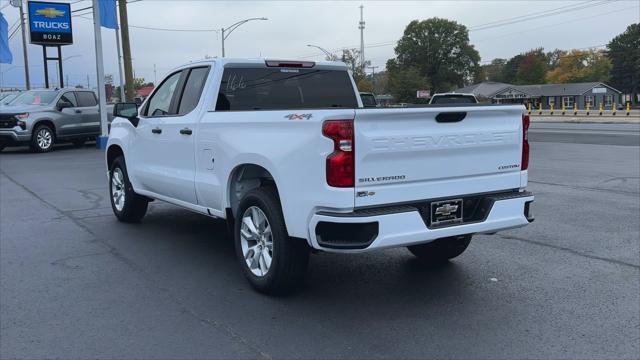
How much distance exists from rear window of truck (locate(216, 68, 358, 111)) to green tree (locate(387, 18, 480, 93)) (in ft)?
351

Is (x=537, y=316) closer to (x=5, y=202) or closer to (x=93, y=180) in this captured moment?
(x=5, y=202)

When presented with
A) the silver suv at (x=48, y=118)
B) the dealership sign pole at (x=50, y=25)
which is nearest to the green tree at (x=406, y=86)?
the dealership sign pole at (x=50, y=25)

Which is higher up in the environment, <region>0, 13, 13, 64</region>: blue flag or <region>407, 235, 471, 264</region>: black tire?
<region>0, 13, 13, 64</region>: blue flag

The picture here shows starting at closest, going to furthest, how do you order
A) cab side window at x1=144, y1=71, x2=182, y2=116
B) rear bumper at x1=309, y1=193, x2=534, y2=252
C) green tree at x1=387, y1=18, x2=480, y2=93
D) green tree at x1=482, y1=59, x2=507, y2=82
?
rear bumper at x1=309, y1=193, x2=534, y2=252, cab side window at x1=144, y1=71, x2=182, y2=116, green tree at x1=387, y1=18, x2=480, y2=93, green tree at x1=482, y1=59, x2=507, y2=82

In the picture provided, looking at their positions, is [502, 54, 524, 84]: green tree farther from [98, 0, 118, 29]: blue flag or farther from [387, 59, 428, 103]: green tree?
[98, 0, 118, 29]: blue flag

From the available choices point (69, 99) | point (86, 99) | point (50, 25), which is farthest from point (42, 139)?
point (50, 25)

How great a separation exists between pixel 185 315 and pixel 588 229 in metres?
5.11

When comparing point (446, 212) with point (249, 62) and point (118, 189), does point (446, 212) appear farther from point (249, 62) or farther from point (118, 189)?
point (118, 189)

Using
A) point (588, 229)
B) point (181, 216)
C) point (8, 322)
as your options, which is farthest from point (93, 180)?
point (588, 229)

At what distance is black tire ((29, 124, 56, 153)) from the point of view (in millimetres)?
19277

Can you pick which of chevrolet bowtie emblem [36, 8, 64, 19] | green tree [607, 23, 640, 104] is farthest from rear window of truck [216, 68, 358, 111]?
green tree [607, 23, 640, 104]

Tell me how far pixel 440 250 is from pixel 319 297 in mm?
1531

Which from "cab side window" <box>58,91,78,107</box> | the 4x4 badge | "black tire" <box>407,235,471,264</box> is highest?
"cab side window" <box>58,91,78,107</box>

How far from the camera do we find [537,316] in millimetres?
4555
